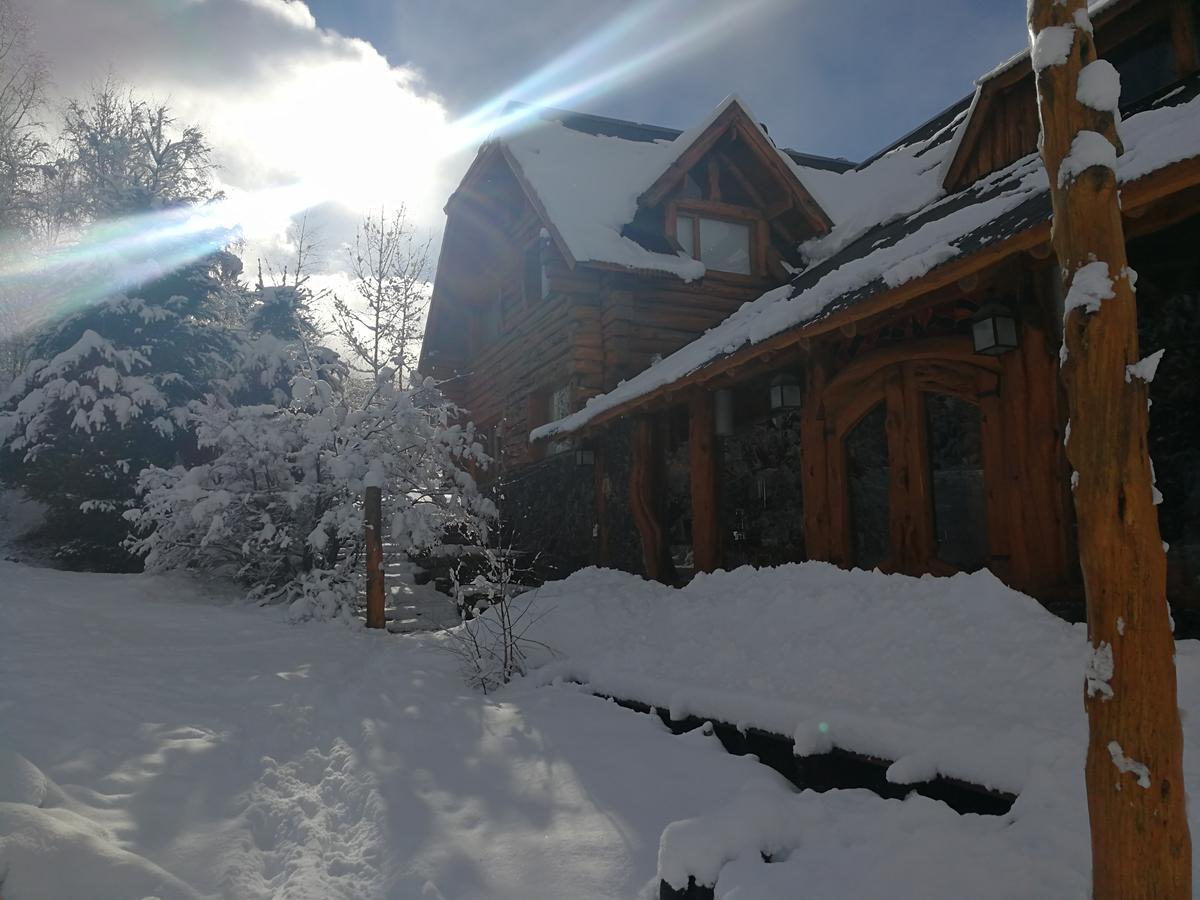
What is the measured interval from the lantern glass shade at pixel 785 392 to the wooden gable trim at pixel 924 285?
0.57 meters

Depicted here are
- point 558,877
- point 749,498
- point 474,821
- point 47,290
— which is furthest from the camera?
point 47,290

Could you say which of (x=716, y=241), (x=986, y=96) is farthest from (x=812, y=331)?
(x=716, y=241)

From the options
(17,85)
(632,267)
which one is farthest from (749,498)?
(17,85)

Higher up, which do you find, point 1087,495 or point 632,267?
point 632,267

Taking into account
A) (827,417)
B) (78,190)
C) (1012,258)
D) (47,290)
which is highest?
(78,190)

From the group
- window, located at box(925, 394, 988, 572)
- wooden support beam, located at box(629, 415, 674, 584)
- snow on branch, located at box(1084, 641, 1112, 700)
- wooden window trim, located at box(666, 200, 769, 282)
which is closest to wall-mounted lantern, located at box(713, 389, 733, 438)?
wooden support beam, located at box(629, 415, 674, 584)

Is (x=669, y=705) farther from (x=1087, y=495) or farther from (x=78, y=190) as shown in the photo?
(x=78, y=190)

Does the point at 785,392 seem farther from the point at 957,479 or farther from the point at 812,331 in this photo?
the point at 957,479

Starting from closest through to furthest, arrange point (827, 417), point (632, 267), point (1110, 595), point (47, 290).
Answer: point (1110, 595), point (827, 417), point (632, 267), point (47, 290)

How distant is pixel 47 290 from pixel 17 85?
7157 millimetres

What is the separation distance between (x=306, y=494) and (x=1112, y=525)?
32.3 ft

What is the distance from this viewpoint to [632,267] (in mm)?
12508

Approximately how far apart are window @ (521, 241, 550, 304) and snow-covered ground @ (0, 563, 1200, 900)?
9677 millimetres

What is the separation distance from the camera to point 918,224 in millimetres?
7926
